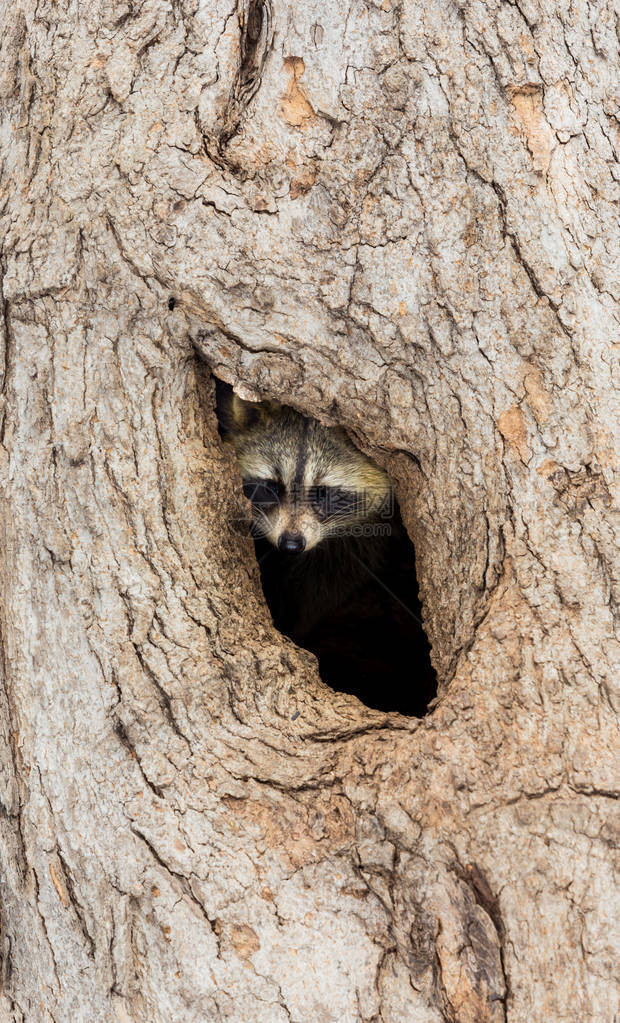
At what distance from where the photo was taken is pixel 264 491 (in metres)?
3.63

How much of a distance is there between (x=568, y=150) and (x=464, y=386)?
0.64m

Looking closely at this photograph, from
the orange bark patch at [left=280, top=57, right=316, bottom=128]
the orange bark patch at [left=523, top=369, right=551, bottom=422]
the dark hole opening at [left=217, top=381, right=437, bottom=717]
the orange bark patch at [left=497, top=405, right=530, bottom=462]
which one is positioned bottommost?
the dark hole opening at [left=217, top=381, right=437, bottom=717]

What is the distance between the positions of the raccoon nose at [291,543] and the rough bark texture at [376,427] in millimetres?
1036

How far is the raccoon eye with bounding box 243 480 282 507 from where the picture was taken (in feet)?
11.8

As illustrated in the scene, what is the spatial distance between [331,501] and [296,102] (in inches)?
74.4

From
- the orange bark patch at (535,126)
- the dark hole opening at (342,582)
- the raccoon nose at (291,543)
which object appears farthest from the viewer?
the dark hole opening at (342,582)

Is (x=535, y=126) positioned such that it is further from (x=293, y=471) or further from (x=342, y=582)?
(x=342, y=582)

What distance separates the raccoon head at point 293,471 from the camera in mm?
3461

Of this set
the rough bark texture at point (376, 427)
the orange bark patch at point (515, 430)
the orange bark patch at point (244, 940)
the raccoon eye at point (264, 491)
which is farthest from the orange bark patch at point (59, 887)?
the raccoon eye at point (264, 491)

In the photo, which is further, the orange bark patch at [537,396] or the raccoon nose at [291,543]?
the raccoon nose at [291,543]

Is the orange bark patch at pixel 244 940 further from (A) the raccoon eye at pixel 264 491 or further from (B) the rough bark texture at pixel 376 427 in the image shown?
(A) the raccoon eye at pixel 264 491

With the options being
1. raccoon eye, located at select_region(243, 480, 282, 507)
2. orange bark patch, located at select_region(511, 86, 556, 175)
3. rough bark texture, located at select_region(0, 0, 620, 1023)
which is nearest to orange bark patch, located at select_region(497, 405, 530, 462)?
rough bark texture, located at select_region(0, 0, 620, 1023)

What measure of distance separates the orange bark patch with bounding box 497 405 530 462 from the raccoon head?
4.44ft

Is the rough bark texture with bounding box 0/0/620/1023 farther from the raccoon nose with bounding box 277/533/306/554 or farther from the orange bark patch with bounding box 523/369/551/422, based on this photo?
the raccoon nose with bounding box 277/533/306/554
